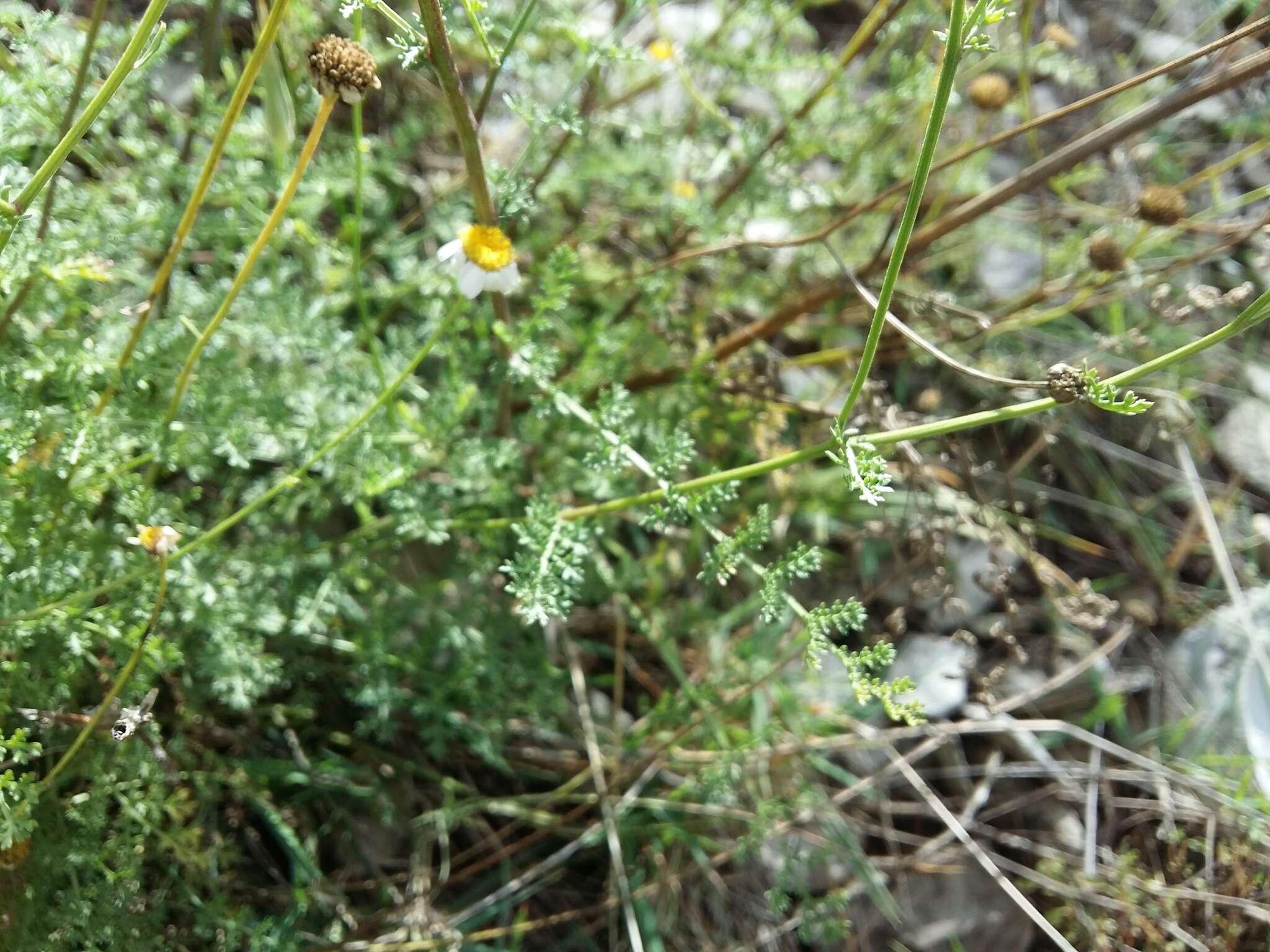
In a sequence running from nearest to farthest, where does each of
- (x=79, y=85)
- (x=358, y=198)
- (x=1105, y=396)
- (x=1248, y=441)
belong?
1. (x=1105, y=396)
2. (x=79, y=85)
3. (x=358, y=198)
4. (x=1248, y=441)

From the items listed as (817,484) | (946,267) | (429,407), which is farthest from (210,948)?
(946,267)

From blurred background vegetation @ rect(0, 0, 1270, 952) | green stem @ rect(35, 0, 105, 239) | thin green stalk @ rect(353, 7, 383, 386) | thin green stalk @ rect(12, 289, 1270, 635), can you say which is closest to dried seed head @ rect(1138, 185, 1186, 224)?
blurred background vegetation @ rect(0, 0, 1270, 952)

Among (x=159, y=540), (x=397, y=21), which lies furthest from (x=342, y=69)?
(x=159, y=540)

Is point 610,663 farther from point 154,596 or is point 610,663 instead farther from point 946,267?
point 946,267

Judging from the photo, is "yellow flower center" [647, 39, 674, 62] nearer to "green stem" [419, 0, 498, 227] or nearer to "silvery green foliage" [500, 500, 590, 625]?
"green stem" [419, 0, 498, 227]

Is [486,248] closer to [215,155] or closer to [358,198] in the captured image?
[358,198]
